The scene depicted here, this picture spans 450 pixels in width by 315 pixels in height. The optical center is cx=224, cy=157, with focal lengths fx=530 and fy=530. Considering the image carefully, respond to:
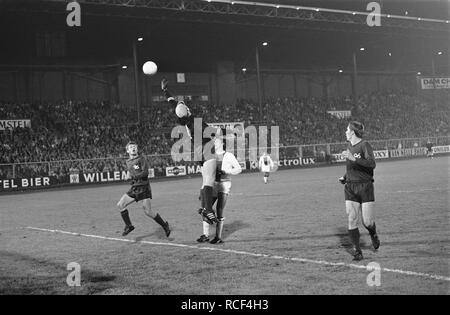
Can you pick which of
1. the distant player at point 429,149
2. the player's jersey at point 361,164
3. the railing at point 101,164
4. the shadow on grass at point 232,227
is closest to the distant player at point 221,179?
the shadow on grass at point 232,227

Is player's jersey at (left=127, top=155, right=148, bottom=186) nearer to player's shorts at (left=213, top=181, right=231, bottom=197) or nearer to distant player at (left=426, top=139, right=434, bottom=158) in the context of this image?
player's shorts at (left=213, top=181, right=231, bottom=197)

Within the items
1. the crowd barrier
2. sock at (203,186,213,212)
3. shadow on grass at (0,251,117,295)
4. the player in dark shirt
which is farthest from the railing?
sock at (203,186,213,212)

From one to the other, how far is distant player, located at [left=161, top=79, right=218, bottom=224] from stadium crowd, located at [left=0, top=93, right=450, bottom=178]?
24507 mm

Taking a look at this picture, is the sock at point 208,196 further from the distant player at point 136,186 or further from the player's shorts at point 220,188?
the distant player at point 136,186

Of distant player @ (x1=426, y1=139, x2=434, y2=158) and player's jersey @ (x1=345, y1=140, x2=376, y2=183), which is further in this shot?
distant player @ (x1=426, y1=139, x2=434, y2=158)

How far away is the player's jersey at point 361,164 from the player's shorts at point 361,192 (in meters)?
0.07

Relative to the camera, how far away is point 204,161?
10.3 meters

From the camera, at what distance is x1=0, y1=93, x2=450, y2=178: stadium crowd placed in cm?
3453

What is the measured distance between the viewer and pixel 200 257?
8.81m

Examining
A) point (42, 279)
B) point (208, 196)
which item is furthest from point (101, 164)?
point (42, 279)

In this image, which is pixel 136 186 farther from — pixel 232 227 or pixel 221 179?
pixel 232 227

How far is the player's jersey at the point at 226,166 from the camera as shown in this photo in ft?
33.0

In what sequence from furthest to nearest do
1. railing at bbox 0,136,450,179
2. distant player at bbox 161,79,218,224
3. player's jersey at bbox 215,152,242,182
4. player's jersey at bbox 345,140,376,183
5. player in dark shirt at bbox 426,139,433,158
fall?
player in dark shirt at bbox 426,139,433,158 < railing at bbox 0,136,450,179 < player's jersey at bbox 215,152,242,182 < distant player at bbox 161,79,218,224 < player's jersey at bbox 345,140,376,183

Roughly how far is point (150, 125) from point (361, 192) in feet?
119
